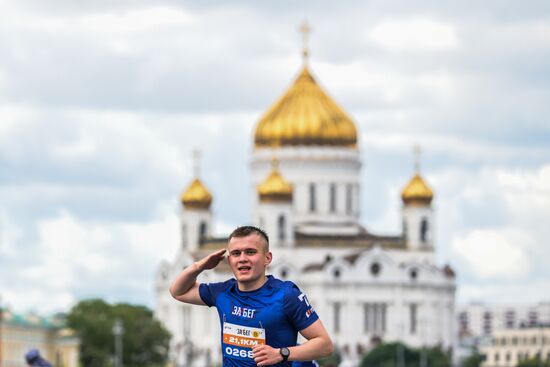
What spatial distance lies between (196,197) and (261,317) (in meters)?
120

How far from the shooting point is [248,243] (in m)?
13.0

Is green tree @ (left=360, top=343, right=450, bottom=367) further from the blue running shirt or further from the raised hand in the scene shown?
the blue running shirt

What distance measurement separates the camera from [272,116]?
133 m

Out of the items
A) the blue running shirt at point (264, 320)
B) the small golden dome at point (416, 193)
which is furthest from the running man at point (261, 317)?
the small golden dome at point (416, 193)

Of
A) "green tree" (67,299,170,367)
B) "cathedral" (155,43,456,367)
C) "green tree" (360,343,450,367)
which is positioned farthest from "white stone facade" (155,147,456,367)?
"green tree" (360,343,450,367)

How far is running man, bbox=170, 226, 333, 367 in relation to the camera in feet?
42.4

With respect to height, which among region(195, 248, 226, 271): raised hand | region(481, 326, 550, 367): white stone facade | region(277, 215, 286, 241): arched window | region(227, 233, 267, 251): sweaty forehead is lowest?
region(195, 248, 226, 271): raised hand

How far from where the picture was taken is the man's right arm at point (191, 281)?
43.9ft

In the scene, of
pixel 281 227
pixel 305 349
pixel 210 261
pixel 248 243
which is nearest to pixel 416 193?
pixel 281 227

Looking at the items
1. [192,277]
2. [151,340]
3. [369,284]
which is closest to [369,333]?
[369,284]

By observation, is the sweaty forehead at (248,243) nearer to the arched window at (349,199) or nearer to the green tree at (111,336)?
the green tree at (111,336)

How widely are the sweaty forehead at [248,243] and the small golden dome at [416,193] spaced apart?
118 meters

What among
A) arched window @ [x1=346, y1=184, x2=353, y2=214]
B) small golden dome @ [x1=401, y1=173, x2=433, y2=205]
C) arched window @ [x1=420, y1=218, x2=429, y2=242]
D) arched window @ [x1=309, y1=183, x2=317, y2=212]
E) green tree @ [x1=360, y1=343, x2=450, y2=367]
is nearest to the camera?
green tree @ [x1=360, y1=343, x2=450, y2=367]

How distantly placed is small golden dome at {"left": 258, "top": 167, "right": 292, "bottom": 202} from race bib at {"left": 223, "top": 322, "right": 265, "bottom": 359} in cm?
11217
